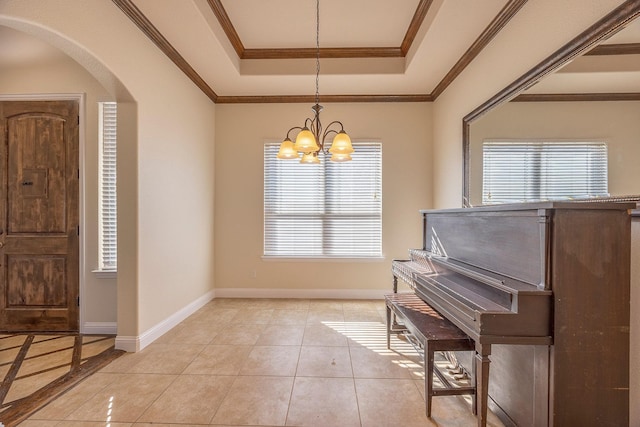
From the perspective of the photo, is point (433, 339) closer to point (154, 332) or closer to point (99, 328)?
point (154, 332)

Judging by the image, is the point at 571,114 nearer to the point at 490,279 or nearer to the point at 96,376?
the point at 490,279

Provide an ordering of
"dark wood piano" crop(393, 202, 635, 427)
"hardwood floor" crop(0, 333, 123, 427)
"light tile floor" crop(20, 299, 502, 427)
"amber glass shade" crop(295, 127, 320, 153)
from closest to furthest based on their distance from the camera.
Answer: "dark wood piano" crop(393, 202, 635, 427), "light tile floor" crop(20, 299, 502, 427), "hardwood floor" crop(0, 333, 123, 427), "amber glass shade" crop(295, 127, 320, 153)

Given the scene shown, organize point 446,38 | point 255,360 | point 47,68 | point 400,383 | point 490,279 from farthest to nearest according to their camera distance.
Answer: point 47,68 < point 446,38 < point 255,360 < point 400,383 < point 490,279

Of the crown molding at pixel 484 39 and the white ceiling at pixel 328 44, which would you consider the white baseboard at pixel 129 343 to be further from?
the crown molding at pixel 484 39

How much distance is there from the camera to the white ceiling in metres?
2.53

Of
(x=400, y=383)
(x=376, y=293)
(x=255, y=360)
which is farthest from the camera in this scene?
(x=376, y=293)

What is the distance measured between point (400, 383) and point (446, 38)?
3.32 m

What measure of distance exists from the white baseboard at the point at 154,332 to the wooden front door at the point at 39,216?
93 cm

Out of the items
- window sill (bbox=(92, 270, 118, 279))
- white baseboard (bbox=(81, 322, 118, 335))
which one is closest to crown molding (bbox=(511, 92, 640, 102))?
window sill (bbox=(92, 270, 118, 279))

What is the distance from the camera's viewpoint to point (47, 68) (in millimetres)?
3160

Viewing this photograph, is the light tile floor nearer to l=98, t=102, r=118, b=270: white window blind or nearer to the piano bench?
the piano bench

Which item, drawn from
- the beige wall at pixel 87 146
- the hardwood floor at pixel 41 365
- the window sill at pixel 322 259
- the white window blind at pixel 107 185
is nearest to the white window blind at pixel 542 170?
the window sill at pixel 322 259

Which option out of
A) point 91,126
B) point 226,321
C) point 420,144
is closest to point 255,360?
point 226,321

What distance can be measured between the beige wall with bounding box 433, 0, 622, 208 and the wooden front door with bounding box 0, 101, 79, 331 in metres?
4.45
